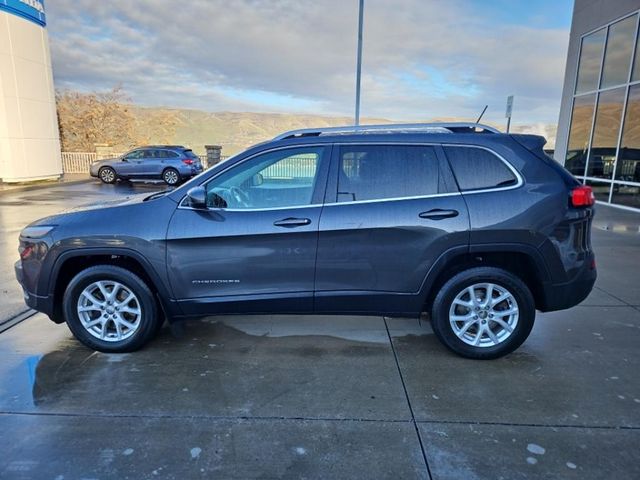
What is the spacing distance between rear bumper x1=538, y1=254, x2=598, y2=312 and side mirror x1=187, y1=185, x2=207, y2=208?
2793 millimetres

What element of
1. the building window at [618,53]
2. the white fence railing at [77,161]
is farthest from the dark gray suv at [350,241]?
the white fence railing at [77,161]

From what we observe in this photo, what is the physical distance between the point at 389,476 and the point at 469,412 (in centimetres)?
84

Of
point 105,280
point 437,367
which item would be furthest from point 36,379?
point 437,367

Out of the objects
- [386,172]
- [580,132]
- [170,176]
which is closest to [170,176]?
[170,176]

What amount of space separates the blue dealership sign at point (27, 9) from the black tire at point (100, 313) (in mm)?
16254

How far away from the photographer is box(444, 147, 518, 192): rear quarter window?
3443 millimetres

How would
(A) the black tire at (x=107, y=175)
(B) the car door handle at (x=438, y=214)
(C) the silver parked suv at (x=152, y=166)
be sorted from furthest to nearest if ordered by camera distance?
(A) the black tire at (x=107, y=175), (C) the silver parked suv at (x=152, y=166), (B) the car door handle at (x=438, y=214)

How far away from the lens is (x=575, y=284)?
3482 millimetres

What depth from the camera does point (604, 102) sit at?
1307 centimetres

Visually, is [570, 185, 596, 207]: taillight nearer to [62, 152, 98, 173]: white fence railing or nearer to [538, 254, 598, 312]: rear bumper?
[538, 254, 598, 312]: rear bumper

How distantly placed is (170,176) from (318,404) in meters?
18.2

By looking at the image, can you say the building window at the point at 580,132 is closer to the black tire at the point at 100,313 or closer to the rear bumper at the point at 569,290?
the rear bumper at the point at 569,290

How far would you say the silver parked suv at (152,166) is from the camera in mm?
19359

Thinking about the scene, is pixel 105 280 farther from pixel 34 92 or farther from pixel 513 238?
pixel 34 92
